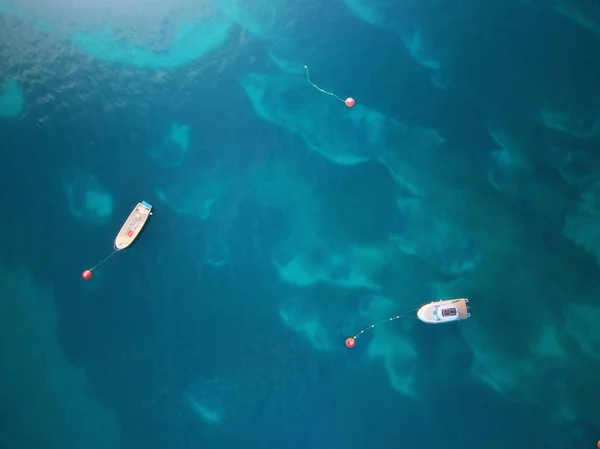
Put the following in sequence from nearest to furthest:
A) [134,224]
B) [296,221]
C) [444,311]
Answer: [444,311]
[134,224]
[296,221]

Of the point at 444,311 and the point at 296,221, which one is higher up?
the point at 296,221

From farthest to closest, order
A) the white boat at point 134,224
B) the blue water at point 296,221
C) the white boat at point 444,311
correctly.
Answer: the white boat at point 134,224 → the blue water at point 296,221 → the white boat at point 444,311

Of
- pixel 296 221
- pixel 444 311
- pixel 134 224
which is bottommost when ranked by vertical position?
pixel 134 224

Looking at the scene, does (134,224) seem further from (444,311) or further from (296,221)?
(444,311)

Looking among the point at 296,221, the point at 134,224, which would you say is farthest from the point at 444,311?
the point at 134,224

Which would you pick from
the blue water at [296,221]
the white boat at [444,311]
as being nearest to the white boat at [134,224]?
the blue water at [296,221]

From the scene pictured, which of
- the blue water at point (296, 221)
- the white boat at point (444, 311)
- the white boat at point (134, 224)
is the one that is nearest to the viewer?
the white boat at point (444, 311)

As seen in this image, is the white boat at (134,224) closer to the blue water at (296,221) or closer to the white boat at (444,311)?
the blue water at (296,221)

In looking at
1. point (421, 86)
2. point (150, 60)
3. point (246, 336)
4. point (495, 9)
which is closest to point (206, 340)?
Answer: point (246, 336)
